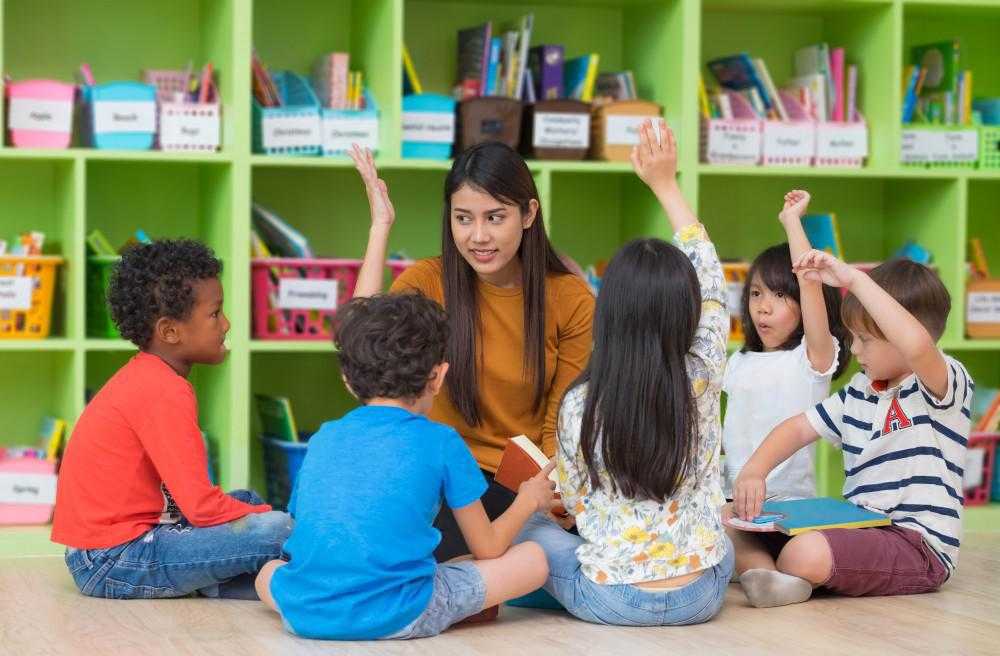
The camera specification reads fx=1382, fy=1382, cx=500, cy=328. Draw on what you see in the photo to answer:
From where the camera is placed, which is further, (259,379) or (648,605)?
(259,379)

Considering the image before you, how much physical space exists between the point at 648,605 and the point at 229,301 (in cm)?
141

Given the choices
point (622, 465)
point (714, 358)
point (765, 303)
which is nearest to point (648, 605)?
point (622, 465)

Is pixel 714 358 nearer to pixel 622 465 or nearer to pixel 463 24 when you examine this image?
pixel 622 465

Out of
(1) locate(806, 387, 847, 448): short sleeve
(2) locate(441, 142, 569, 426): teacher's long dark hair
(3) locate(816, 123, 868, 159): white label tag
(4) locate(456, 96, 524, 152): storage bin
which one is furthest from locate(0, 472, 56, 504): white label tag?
(3) locate(816, 123, 868, 159): white label tag

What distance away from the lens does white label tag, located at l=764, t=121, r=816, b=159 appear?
3582mm

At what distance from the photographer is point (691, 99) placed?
136 inches

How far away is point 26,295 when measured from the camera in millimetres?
3162

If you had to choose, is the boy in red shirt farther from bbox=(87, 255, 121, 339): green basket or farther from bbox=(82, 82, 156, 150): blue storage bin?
bbox=(82, 82, 156, 150): blue storage bin

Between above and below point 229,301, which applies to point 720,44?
above

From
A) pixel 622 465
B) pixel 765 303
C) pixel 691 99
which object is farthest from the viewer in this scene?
pixel 691 99

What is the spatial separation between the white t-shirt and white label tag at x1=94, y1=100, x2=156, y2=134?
1462 mm

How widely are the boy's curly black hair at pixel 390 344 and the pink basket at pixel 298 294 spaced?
3.55ft

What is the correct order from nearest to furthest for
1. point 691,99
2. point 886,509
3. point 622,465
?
point 622,465
point 886,509
point 691,99

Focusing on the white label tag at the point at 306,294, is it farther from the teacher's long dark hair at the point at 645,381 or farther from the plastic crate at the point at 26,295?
the teacher's long dark hair at the point at 645,381
